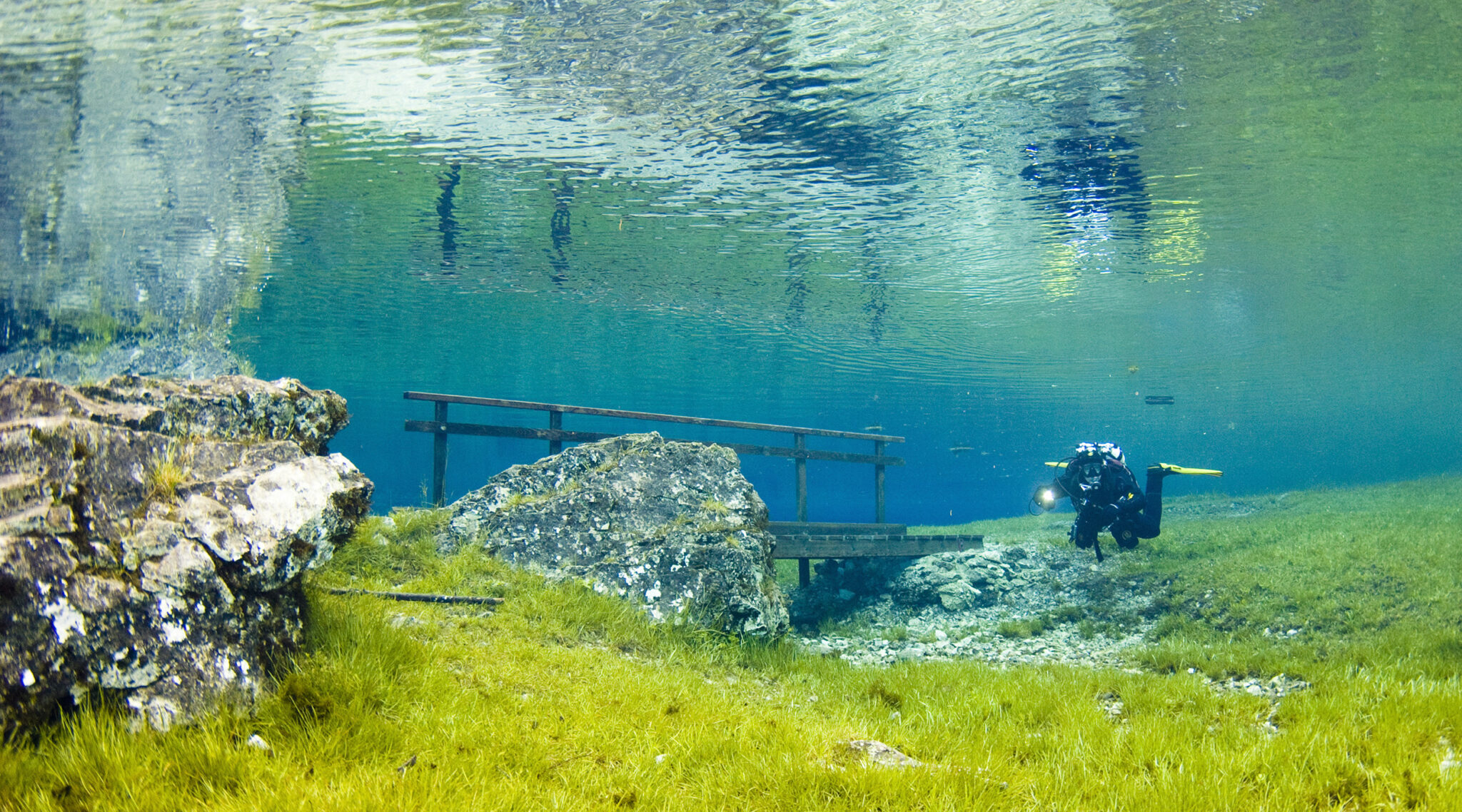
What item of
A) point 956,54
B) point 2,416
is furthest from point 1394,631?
point 2,416

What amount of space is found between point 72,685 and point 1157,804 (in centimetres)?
523

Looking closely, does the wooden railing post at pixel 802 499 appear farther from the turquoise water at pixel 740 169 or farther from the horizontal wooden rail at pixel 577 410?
the turquoise water at pixel 740 169

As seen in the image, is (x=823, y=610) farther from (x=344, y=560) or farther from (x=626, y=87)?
(x=626, y=87)

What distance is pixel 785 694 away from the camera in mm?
6230

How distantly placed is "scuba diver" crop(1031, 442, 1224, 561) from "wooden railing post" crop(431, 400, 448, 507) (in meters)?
10.4

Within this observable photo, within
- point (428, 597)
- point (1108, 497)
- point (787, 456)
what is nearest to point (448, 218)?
point (787, 456)

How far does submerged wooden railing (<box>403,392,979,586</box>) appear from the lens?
36.8 feet

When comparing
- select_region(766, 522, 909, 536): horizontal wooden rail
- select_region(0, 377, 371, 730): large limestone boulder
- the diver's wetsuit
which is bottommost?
select_region(766, 522, 909, 536): horizontal wooden rail

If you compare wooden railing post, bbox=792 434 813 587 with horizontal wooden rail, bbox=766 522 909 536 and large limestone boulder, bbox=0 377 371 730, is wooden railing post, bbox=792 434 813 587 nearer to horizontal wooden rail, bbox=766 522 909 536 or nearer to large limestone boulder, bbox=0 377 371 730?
horizontal wooden rail, bbox=766 522 909 536

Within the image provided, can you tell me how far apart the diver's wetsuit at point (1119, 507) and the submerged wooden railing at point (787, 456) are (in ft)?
9.98

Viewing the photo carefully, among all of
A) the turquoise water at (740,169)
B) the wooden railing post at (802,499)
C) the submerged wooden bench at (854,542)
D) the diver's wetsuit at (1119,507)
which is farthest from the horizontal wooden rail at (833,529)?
the turquoise water at (740,169)

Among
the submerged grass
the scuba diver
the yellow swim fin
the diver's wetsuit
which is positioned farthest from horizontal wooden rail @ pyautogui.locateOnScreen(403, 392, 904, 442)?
the yellow swim fin

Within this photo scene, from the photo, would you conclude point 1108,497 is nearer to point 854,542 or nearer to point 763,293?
point 854,542

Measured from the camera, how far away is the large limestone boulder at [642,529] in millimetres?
8164
